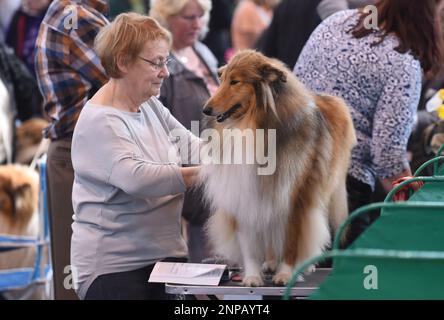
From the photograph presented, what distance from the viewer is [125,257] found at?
2.96 meters

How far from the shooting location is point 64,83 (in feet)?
12.3

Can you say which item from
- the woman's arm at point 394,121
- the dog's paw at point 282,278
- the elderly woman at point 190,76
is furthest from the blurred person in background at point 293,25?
the dog's paw at point 282,278

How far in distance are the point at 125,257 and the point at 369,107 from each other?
4.00ft

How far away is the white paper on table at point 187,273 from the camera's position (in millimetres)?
2723

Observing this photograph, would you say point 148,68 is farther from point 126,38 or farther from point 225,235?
point 225,235

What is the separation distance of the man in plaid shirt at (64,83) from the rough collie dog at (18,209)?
894 millimetres

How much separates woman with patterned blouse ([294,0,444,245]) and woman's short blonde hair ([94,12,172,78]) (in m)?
0.87

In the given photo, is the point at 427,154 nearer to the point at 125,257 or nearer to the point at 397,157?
the point at 397,157

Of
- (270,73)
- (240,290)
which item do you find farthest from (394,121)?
(240,290)

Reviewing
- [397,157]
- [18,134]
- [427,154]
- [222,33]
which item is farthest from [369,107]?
[222,33]

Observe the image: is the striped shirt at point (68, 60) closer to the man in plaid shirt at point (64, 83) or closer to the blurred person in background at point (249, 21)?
the man in plaid shirt at point (64, 83)

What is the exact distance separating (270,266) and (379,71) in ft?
3.44

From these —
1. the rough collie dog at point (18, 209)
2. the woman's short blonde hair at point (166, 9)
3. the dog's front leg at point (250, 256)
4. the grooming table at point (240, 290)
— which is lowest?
the rough collie dog at point (18, 209)

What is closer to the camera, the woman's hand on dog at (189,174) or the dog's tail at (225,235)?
the dog's tail at (225,235)
